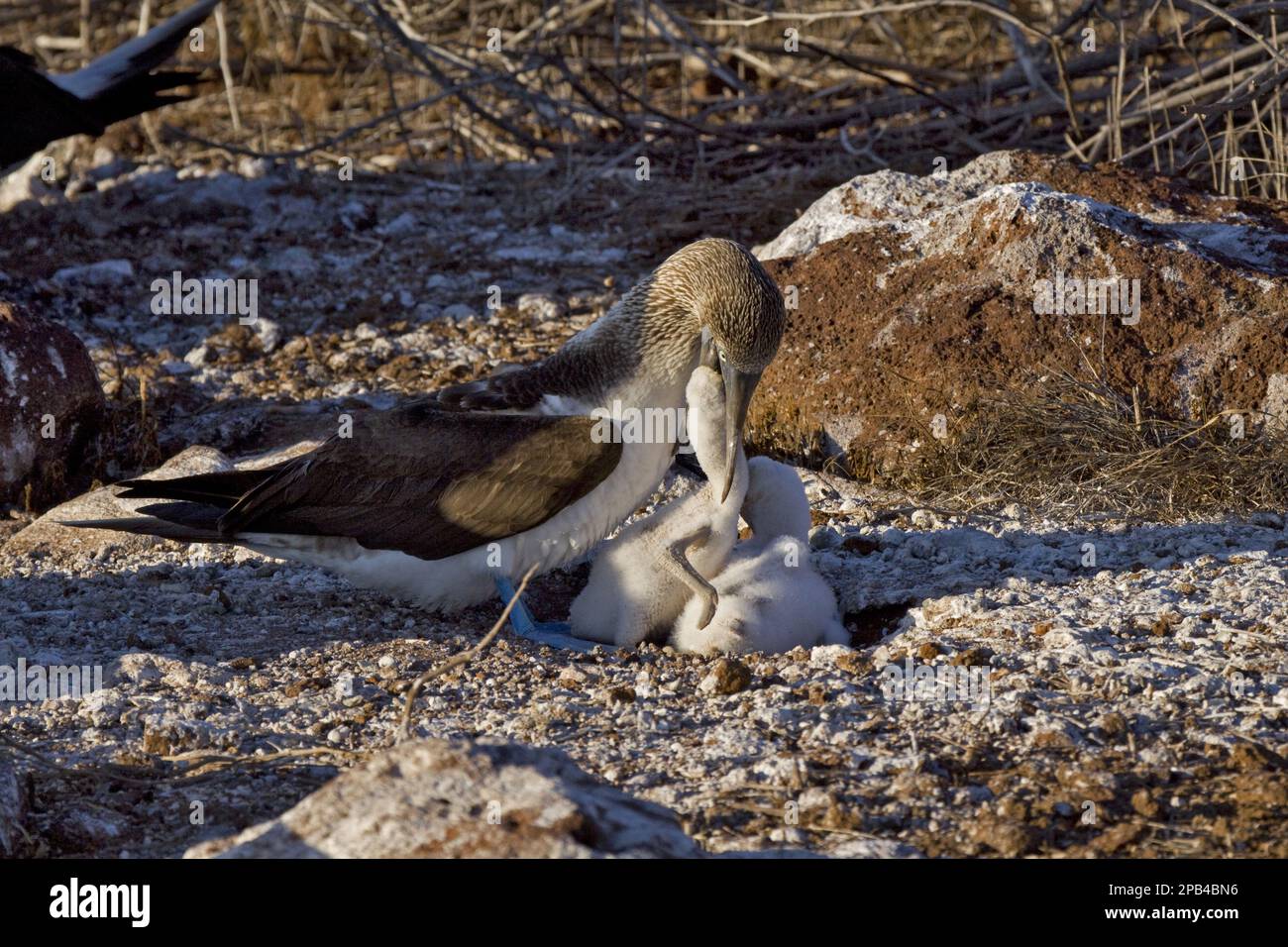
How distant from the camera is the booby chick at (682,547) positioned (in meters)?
4.62

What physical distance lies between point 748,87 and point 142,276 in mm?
3710

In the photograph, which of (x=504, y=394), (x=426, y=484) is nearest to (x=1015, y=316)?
(x=504, y=394)

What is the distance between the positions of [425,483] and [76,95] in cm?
449

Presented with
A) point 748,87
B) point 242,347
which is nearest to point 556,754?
point 242,347

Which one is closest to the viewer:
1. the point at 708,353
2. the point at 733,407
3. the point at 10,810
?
the point at 10,810

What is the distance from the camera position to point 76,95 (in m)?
8.09

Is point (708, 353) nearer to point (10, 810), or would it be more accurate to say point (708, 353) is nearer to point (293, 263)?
point (10, 810)

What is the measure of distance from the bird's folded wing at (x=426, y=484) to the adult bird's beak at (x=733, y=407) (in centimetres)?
34

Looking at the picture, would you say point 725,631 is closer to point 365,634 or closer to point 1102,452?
point 365,634

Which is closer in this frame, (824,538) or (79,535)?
(824,538)

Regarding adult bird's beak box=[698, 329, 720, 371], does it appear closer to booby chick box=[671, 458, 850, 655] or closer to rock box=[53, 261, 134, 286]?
booby chick box=[671, 458, 850, 655]

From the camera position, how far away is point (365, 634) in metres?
4.72

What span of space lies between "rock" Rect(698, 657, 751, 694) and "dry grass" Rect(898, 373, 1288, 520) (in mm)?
1554

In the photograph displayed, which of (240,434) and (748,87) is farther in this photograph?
(748,87)
